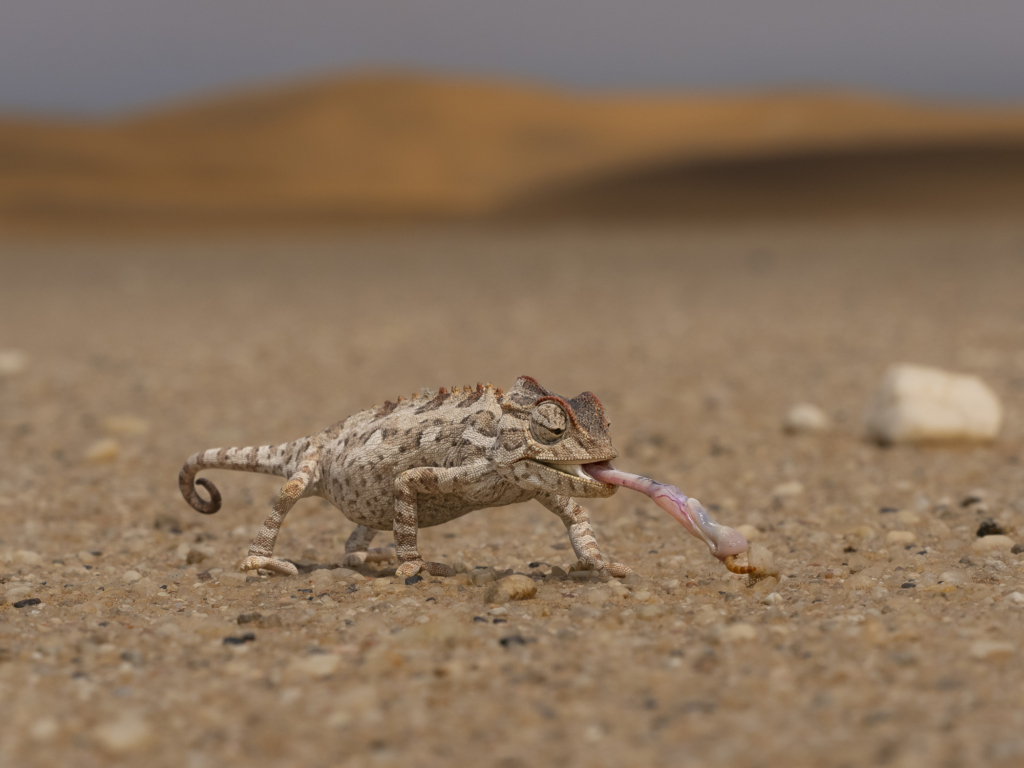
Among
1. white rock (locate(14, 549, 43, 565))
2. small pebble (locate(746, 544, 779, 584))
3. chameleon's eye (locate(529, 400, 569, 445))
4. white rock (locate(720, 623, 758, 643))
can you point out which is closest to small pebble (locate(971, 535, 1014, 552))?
small pebble (locate(746, 544, 779, 584))

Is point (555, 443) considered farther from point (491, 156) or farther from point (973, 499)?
point (491, 156)

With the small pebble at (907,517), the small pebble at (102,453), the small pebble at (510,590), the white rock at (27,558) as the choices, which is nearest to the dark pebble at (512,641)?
the small pebble at (510,590)

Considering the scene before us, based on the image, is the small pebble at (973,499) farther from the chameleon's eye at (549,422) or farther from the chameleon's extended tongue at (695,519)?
the chameleon's eye at (549,422)

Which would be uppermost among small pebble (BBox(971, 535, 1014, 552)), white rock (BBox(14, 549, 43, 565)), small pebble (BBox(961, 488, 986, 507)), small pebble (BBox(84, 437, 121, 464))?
small pebble (BBox(84, 437, 121, 464))

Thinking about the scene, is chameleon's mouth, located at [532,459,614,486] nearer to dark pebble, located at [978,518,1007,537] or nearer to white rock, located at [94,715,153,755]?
white rock, located at [94,715,153,755]

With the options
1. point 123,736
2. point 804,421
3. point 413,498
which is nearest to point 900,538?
point 413,498

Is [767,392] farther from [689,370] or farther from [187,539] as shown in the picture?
[187,539]
